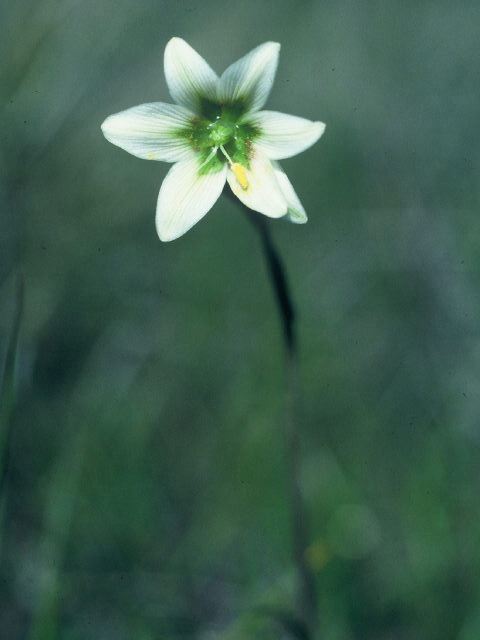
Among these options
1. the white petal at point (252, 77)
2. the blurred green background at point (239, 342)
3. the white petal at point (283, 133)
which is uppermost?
the white petal at point (252, 77)

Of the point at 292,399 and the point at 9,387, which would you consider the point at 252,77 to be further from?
the point at 9,387

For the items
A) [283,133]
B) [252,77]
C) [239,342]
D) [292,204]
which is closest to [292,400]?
[292,204]

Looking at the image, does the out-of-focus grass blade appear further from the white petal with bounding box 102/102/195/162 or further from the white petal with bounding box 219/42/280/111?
the white petal with bounding box 219/42/280/111

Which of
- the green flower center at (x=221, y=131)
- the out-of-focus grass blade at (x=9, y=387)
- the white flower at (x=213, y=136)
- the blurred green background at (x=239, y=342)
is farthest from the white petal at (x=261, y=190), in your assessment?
the blurred green background at (x=239, y=342)

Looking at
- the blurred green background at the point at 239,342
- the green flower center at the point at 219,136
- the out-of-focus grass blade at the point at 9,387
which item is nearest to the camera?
the out-of-focus grass blade at the point at 9,387

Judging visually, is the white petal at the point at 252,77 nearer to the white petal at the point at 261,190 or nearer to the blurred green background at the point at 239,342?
the white petal at the point at 261,190

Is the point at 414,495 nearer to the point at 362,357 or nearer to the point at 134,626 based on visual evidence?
the point at 362,357

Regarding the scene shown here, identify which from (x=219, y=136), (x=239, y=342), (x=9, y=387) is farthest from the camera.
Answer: (x=239, y=342)

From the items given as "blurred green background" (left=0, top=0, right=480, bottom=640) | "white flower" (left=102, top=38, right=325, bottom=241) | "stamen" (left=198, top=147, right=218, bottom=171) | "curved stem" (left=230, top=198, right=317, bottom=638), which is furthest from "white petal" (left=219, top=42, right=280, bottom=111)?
"blurred green background" (left=0, top=0, right=480, bottom=640)
